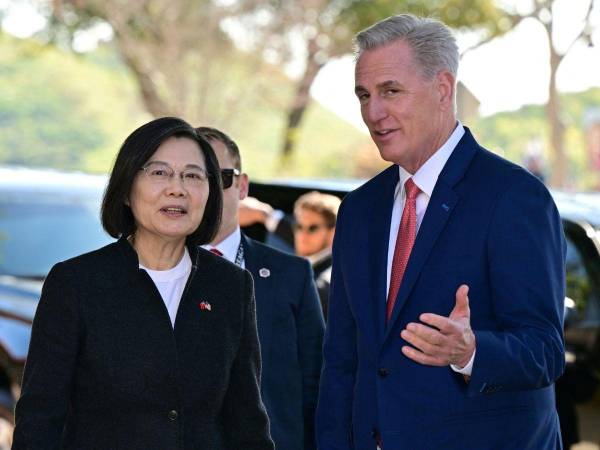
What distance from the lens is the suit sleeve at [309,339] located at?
14.9ft

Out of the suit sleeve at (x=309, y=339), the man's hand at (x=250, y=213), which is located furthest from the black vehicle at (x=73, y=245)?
the suit sleeve at (x=309, y=339)

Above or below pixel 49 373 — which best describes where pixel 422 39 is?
above

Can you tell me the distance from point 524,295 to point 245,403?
34.5 inches

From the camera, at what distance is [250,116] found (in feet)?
77.4

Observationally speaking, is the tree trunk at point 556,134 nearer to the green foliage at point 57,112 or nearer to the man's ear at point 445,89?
the man's ear at point 445,89

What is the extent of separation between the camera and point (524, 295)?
3.21 meters

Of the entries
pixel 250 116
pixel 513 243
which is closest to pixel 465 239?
pixel 513 243

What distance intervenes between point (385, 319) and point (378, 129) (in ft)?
1.69

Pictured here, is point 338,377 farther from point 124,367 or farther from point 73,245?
point 73,245

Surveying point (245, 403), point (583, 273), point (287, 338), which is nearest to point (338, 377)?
point (245, 403)

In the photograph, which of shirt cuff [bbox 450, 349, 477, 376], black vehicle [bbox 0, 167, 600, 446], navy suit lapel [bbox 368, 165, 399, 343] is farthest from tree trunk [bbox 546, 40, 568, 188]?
shirt cuff [bbox 450, 349, 477, 376]

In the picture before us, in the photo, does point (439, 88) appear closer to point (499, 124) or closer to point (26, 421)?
point (26, 421)

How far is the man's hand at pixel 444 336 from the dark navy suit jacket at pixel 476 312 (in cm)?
7

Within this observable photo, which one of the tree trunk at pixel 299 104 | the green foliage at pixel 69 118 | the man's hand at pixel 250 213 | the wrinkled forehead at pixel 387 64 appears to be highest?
the green foliage at pixel 69 118
